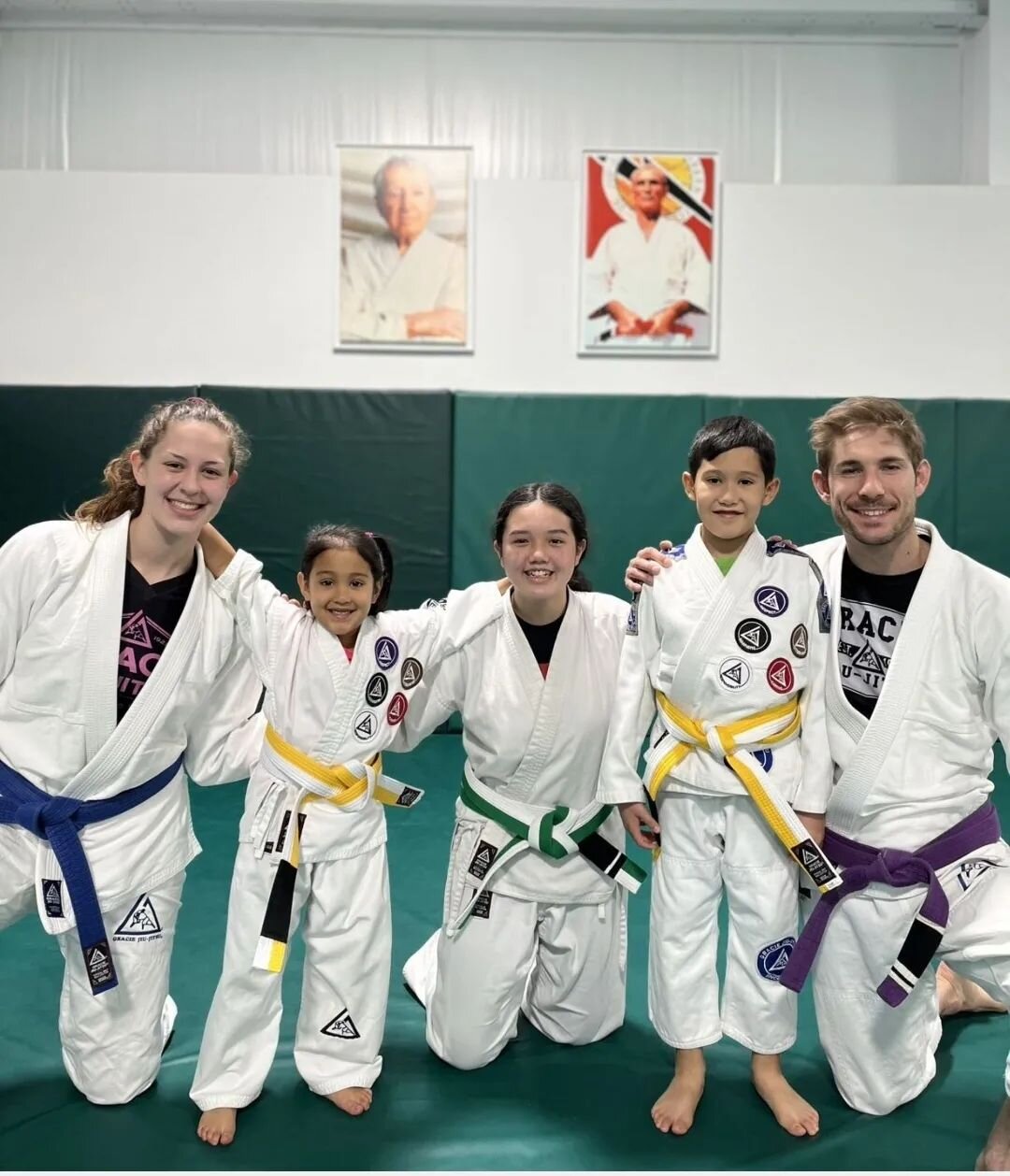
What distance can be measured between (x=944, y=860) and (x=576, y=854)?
2.73 feet

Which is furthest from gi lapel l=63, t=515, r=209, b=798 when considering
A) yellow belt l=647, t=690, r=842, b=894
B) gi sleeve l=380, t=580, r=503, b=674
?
yellow belt l=647, t=690, r=842, b=894

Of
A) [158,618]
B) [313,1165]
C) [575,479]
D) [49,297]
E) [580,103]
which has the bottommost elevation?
[313,1165]

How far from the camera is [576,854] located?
93.2 inches

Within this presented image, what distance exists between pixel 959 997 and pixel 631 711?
1.26 metres

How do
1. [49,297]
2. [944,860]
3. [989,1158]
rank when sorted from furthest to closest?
[49,297]
[944,860]
[989,1158]

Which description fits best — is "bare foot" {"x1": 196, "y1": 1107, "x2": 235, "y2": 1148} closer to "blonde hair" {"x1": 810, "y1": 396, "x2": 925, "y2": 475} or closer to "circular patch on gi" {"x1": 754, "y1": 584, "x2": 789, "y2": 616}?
"circular patch on gi" {"x1": 754, "y1": 584, "x2": 789, "y2": 616}

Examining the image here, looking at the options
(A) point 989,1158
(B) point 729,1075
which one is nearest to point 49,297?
(B) point 729,1075

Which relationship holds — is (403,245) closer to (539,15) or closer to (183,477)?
(539,15)

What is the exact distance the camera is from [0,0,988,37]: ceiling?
5.82 meters

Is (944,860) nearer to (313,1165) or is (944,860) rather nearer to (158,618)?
(313,1165)

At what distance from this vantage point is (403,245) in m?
5.88

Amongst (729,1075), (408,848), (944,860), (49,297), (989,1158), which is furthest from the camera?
(49,297)

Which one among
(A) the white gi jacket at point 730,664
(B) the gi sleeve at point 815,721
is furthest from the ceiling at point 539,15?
(B) the gi sleeve at point 815,721

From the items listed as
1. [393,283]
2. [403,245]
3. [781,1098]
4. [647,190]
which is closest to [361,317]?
[393,283]
